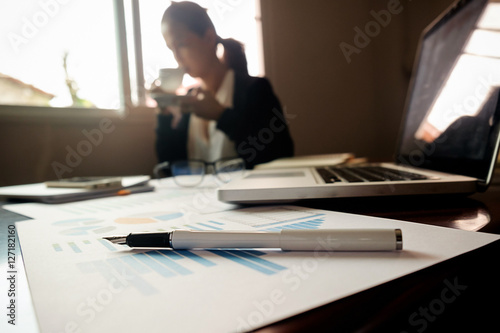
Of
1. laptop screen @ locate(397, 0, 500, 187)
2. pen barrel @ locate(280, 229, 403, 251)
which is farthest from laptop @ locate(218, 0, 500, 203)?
pen barrel @ locate(280, 229, 403, 251)

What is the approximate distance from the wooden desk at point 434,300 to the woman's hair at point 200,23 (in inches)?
50.0

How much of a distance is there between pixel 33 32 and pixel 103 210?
0.98 metres

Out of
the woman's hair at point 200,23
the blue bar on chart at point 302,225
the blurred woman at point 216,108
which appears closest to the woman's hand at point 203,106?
the blurred woman at point 216,108

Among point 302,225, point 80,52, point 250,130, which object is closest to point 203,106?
point 250,130

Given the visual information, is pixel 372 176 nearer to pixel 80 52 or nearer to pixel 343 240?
pixel 343 240

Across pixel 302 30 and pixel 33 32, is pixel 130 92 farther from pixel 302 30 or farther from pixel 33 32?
pixel 302 30

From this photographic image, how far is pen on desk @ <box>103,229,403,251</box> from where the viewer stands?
0.70 ft

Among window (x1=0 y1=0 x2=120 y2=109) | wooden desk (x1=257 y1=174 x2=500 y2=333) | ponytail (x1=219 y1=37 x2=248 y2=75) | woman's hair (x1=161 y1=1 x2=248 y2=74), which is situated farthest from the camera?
ponytail (x1=219 y1=37 x2=248 y2=75)

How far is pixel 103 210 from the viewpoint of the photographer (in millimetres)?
514

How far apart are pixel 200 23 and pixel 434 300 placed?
4.71 feet

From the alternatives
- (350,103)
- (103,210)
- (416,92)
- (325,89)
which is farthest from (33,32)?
(350,103)

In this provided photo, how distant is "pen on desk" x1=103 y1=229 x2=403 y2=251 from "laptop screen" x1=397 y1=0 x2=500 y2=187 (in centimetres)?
23

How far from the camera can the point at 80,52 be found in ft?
4.22

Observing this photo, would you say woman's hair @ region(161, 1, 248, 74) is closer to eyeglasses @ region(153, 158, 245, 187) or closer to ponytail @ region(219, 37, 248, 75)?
ponytail @ region(219, 37, 248, 75)
